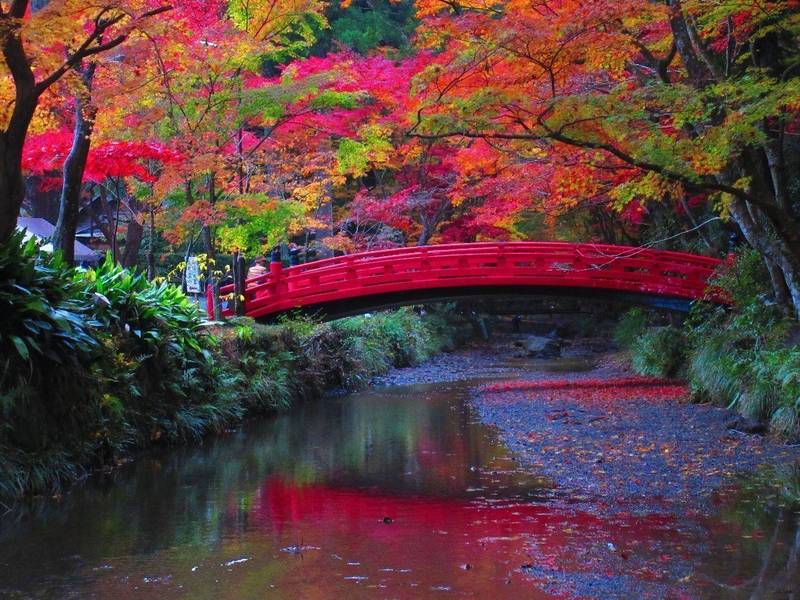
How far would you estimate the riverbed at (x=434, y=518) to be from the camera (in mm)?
5672

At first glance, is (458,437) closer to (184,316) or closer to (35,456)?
(184,316)

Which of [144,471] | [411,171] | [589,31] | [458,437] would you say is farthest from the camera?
[411,171]

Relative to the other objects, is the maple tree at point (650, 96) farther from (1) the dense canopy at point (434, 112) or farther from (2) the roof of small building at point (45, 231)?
(2) the roof of small building at point (45, 231)

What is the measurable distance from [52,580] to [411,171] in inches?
748

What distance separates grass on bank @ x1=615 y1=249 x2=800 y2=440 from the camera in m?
10.7

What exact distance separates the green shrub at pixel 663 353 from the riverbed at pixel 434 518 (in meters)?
5.41

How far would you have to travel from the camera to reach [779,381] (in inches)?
428

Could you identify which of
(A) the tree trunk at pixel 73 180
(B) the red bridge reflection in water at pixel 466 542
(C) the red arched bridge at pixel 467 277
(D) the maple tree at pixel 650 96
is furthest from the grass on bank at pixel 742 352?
(A) the tree trunk at pixel 73 180

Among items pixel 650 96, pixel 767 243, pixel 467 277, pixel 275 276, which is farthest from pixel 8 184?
pixel 467 277

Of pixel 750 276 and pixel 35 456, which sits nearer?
pixel 35 456

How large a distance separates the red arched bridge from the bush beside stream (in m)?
1.06

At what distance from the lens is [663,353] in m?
18.7

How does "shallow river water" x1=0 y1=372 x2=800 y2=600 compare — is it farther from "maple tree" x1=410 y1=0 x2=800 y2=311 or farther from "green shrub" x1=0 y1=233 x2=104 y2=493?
"maple tree" x1=410 y1=0 x2=800 y2=311

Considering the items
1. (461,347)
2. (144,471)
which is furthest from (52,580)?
(461,347)
